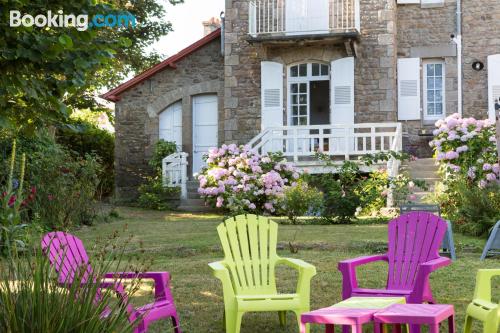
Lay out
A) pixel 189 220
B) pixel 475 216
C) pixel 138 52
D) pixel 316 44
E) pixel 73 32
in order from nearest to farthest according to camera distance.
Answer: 1. pixel 73 32
2. pixel 475 216
3. pixel 189 220
4. pixel 316 44
5. pixel 138 52

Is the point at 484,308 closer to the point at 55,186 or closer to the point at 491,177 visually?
the point at 491,177

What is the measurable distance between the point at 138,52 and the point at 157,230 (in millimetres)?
10323

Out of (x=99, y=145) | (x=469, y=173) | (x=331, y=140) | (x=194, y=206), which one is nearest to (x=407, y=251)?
(x=469, y=173)

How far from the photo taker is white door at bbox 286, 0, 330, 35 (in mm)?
17016

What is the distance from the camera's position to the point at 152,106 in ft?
63.3

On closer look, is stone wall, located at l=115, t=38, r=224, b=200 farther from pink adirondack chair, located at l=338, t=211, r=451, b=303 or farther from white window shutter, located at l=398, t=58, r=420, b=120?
pink adirondack chair, located at l=338, t=211, r=451, b=303

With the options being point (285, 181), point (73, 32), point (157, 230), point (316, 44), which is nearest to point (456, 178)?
point (285, 181)

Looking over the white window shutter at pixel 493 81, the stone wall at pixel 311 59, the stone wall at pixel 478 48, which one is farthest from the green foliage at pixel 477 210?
the stone wall at pixel 478 48

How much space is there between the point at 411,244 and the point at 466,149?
740 centimetres

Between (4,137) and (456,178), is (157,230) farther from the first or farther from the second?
(456,178)

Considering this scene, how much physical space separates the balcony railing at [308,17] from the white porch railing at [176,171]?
3.30 meters

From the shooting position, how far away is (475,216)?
10.5 m

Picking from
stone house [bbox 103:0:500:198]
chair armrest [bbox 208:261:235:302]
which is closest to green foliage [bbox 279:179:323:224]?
stone house [bbox 103:0:500:198]

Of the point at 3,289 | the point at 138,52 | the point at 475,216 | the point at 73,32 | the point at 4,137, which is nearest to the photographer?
the point at 3,289
